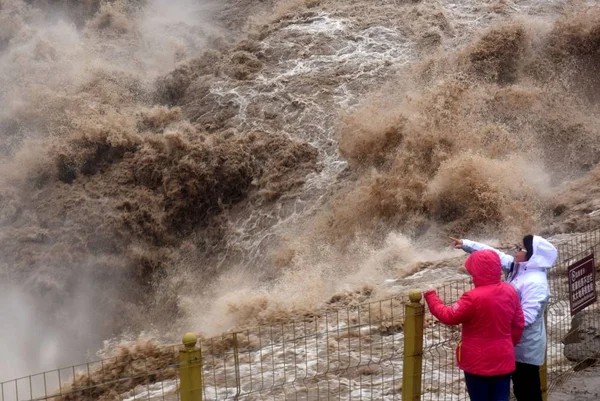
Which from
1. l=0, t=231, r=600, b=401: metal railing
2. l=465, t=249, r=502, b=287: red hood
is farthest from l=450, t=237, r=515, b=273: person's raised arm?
l=0, t=231, r=600, b=401: metal railing

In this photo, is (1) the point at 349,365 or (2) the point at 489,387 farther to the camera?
(1) the point at 349,365

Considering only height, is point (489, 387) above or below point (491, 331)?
below

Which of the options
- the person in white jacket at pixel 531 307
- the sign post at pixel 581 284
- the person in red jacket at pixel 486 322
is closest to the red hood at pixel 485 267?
the person in red jacket at pixel 486 322

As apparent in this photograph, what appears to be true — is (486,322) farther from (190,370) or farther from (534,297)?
(190,370)

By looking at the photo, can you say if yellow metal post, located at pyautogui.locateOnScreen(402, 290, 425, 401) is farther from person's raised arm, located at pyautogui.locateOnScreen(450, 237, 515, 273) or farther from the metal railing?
the metal railing

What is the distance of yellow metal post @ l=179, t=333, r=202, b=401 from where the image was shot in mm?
3729

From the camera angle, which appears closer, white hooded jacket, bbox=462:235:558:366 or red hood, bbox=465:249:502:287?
red hood, bbox=465:249:502:287

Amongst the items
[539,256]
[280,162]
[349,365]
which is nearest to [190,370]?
[539,256]

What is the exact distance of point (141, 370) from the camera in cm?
764

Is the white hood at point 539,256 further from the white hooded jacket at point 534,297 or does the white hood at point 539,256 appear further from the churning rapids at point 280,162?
the churning rapids at point 280,162

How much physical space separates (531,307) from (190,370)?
1.87 m

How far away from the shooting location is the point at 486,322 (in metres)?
3.99

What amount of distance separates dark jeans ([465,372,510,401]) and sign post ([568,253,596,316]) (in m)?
1.24

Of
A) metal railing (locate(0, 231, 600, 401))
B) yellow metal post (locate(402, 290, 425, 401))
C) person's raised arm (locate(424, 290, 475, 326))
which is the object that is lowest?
metal railing (locate(0, 231, 600, 401))
